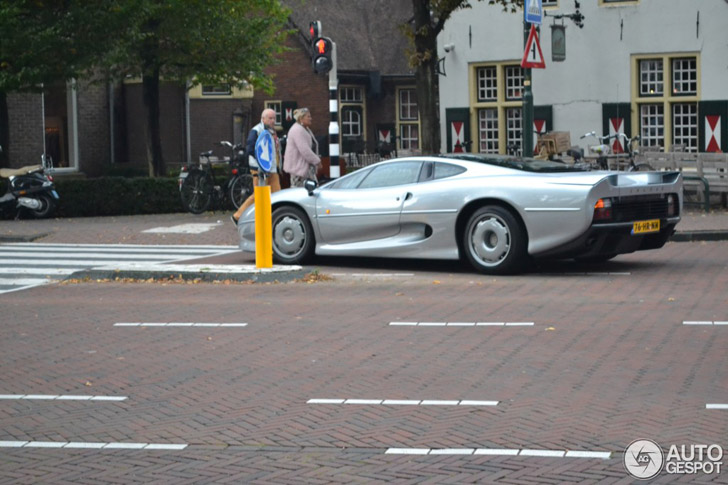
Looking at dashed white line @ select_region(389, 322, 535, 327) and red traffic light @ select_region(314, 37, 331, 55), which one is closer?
dashed white line @ select_region(389, 322, 535, 327)

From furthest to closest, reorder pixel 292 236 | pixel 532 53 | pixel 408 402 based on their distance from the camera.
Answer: pixel 532 53 < pixel 292 236 < pixel 408 402

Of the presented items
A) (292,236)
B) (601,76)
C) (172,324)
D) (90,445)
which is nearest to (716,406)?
(90,445)

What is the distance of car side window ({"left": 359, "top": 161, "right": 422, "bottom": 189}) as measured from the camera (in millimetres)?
14312

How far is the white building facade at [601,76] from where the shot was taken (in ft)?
94.2

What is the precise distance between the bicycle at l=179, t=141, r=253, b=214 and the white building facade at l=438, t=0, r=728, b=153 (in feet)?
30.7

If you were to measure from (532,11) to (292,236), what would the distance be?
7.02m

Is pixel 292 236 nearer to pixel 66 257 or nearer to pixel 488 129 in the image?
pixel 66 257

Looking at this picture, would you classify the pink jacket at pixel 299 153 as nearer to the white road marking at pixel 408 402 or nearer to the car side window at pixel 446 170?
the car side window at pixel 446 170

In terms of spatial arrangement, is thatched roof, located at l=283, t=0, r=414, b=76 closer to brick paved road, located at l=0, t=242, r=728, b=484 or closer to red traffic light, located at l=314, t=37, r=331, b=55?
red traffic light, located at l=314, t=37, r=331, b=55

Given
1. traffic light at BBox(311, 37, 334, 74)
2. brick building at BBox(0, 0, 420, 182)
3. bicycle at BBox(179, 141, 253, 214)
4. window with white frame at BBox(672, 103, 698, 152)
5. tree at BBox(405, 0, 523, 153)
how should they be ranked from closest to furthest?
1. traffic light at BBox(311, 37, 334, 74)
2. bicycle at BBox(179, 141, 253, 214)
3. tree at BBox(405, 0, 523, 153)
4. window with white frame at BBox(672, 103, 698, 152)
5. brick building at BBox(0, 0, 420, 182)

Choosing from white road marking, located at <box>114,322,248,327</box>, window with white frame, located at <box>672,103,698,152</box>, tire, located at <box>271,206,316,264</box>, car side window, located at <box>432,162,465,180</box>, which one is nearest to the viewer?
white road marking, located at <box>114,322,248,327</box>

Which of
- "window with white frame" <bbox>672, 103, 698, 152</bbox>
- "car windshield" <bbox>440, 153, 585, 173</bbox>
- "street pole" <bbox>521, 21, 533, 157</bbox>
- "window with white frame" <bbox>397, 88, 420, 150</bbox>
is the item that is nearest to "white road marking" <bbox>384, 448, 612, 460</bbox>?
"car windshield" <bbox>440, 153, 585, 173</bbox>

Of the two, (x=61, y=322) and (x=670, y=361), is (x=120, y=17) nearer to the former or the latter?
(x=61, y=322)

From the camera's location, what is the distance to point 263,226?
13766 millimetres
